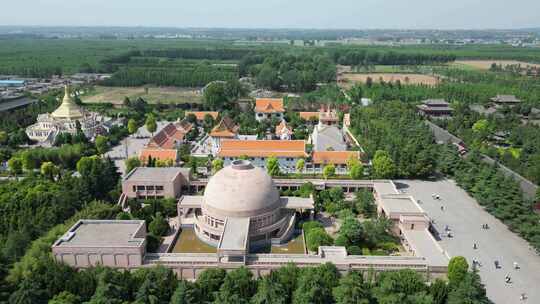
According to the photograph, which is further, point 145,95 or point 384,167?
point 145,95

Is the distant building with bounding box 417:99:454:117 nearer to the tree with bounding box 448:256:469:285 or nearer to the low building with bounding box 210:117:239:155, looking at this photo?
the low building with bounding box 210:117:239:155

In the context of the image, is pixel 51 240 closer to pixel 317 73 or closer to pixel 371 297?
pixel 371 297

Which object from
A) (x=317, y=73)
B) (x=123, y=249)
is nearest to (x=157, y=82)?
(x=317, y=73)

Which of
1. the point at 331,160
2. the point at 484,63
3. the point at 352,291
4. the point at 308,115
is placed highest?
the point at 484,63

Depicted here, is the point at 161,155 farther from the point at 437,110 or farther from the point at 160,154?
the point at 437,110

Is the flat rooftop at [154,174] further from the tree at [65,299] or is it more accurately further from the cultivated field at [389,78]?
the cultivated field at [389,78]

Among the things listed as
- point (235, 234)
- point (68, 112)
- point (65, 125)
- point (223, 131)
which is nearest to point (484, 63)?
point (223, 131)

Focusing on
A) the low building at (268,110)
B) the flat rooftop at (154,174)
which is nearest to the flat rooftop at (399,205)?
the flat rooftop at (154,174)
